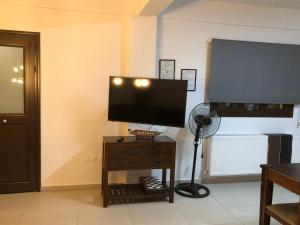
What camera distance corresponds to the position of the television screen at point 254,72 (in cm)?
397

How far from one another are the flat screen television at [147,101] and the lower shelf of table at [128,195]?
35.1 inches

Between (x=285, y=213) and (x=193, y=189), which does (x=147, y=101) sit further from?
(x=285, y=213)

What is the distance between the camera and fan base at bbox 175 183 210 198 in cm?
371

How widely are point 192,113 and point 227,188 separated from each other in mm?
1289

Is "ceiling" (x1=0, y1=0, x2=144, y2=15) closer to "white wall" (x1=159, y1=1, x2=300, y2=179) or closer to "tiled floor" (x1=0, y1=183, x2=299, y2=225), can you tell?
"white wall" (x1=159, y1=1, x2=300, y2=179)

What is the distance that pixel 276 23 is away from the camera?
4156mm

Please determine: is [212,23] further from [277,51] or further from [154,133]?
[154,133]

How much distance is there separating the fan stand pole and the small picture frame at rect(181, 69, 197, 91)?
76cm

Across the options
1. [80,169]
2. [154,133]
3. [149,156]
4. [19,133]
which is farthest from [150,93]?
[19,133]

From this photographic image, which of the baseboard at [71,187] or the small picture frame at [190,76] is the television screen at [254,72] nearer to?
the small picture frame at [190,76]

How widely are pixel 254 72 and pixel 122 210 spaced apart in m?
2.68

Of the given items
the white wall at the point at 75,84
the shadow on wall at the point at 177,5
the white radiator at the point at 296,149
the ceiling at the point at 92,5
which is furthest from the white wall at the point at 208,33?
the white wall at the point at 75,84

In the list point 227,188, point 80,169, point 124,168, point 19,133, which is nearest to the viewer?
point 124,168

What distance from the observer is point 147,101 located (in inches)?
135
